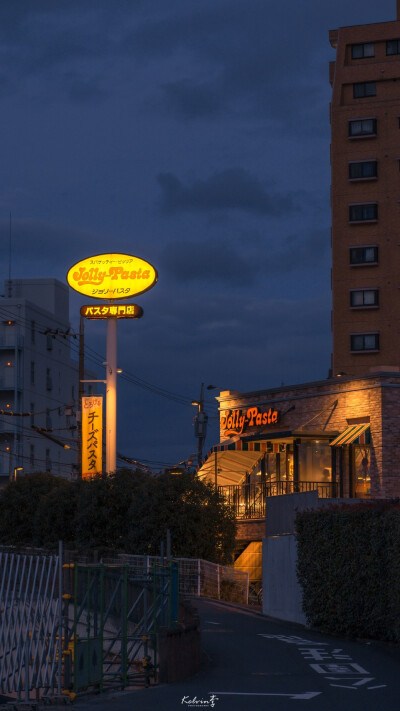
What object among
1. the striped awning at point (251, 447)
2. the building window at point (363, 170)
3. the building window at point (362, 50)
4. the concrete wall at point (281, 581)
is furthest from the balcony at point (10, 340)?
the concrete wall at point (281, 581)

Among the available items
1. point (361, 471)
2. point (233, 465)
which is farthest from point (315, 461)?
point (233, 465)

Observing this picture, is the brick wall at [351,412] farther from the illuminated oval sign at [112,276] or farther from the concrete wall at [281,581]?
the concrete wall at [281,581]

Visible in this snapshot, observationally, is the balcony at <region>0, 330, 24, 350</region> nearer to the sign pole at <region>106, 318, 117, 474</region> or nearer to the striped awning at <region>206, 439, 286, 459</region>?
the sign pole at <region>106, 318, 117, 474</region>

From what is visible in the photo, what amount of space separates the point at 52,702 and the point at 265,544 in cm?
1869

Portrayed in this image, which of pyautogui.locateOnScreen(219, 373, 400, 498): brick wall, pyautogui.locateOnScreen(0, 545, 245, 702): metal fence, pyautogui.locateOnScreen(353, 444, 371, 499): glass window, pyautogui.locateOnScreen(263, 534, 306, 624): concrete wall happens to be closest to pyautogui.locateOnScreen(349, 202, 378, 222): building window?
pyautogui.locateOnScreen(219, 373, 400, 498): brick wall

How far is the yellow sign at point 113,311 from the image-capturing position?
5116 centimetres

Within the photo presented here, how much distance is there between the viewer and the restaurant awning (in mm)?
47375

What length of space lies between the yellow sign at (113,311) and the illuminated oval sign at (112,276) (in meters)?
0.53

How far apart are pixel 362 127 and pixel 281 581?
1650 inches

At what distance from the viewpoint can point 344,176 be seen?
66188 millimetres

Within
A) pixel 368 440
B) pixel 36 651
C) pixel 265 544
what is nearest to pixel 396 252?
pixel 368 440

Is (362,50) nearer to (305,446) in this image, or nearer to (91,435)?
(91,435)

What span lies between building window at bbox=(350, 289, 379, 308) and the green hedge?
38.1 metres

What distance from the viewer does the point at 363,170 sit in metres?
66.0
